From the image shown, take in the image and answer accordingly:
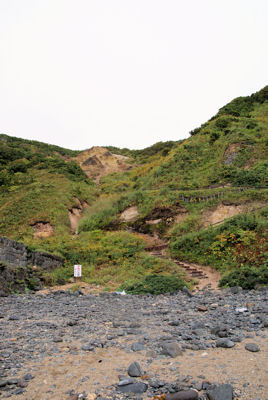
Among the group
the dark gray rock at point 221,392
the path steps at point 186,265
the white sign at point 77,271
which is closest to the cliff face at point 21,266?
the white sign at point 77,271

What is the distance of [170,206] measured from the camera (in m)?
20.0

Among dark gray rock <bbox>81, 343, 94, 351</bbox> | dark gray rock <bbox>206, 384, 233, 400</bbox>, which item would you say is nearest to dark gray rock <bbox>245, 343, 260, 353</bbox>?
dark gray rock <bbox>206, 384, 233, 400</bbox>

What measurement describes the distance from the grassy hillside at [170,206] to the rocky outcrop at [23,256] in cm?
68

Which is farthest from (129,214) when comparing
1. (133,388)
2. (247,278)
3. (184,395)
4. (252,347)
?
(184,395)

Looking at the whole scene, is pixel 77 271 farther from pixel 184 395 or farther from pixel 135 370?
pixel 184 395

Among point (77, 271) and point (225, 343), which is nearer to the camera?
point (225, 343)

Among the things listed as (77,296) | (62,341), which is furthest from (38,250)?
(62,341)

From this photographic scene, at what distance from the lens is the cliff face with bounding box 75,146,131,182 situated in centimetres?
4438

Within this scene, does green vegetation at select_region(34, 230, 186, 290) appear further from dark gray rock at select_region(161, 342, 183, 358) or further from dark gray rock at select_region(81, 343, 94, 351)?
dark gray rock at select_region(161, 342, 183, 358)

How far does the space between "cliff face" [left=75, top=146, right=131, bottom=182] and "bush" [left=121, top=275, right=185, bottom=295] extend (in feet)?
103

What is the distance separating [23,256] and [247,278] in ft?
32.8

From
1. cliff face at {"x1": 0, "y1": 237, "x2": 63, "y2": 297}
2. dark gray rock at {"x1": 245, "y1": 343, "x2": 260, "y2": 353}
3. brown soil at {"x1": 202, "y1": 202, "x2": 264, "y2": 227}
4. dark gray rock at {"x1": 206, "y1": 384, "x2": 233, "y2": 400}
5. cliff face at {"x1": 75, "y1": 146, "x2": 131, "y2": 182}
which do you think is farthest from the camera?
cliff face at {"x1": 75, "y1": 146, "x2": 131, "y2": 182}

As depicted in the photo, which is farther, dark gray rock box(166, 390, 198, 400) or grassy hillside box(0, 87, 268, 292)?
grassy hillside box(0, 87, 268, 292)

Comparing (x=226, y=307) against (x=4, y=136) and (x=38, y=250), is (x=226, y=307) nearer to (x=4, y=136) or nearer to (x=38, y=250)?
(x=38, y=250)
